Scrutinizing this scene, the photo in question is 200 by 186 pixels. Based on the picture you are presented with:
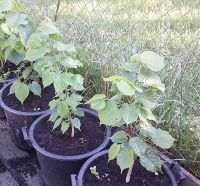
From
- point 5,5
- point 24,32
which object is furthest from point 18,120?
point 5,5

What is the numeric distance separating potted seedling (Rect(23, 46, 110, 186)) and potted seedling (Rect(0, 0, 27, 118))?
312 mm

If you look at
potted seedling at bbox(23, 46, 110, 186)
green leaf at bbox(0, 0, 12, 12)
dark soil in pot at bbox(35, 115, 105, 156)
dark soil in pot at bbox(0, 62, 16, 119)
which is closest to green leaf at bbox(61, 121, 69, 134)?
potted seedling at bbox(23, 46, 110, 186)

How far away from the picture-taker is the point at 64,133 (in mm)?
2074

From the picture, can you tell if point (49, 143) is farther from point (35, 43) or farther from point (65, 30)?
point (65, 30)

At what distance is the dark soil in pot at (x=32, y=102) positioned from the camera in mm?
2340

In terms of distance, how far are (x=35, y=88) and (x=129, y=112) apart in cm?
106

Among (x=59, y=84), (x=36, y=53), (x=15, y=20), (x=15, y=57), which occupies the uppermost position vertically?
(x=15, y=20)

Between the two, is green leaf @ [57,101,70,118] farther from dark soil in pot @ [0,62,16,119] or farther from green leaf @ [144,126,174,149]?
dark soil in pot @ [0,62,16,119]

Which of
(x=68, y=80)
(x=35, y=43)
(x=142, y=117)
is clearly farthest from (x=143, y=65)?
(x=35, y=43)

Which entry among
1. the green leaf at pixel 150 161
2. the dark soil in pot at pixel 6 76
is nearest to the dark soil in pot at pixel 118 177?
the green leaf at pixel 150 161

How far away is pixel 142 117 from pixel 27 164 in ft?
4.14

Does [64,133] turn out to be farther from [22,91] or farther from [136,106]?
[136,106]

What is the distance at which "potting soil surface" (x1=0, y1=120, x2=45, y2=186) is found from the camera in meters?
2.26

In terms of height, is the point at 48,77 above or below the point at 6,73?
above
